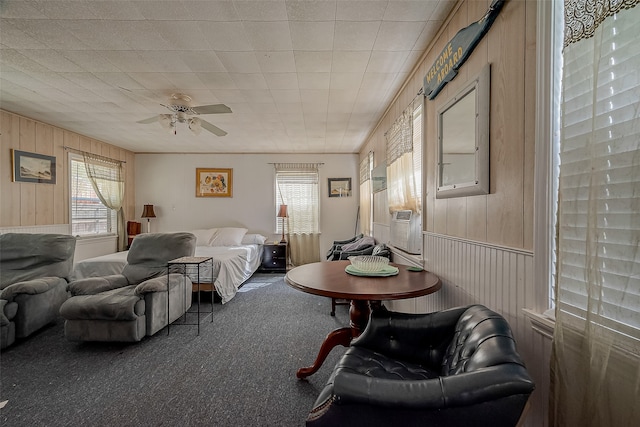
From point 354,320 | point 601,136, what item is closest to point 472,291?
point 354,320

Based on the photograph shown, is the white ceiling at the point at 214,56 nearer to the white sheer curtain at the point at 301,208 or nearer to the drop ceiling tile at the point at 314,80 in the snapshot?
the drop ceiling tile at the point at 314,80

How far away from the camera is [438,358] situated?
4.07ft

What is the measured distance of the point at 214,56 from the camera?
216 centimetres

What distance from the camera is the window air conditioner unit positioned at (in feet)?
7.77

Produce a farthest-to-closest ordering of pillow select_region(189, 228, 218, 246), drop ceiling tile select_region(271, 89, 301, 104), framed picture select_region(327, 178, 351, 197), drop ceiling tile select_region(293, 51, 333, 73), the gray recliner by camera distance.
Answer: framed picture select_region(327, 178, 351, 197) → pillow select_region(189, 228, 218, 246) → drop ceiling tile select_region(271, 89, 301, 104) → the gray recliner → drop ceiling tile select_region(293, 51, 333, 73)

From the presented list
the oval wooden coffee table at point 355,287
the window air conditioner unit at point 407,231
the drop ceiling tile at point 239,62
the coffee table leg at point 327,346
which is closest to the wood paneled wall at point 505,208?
the oval wooden coffee table at point 355,287

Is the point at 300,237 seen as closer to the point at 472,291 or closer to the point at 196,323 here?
the point at 196,323

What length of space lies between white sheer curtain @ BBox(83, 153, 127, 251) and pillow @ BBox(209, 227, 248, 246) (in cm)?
196

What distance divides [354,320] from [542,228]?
1.20m

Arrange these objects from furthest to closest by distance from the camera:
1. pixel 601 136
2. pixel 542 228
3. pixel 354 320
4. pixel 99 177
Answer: pixel 99 177 < pixel 354 320 < pixel 542 228 < pixel 601 136

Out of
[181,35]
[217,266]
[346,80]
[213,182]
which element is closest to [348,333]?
[217,266]

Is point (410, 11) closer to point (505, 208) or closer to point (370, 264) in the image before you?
point (505, 208)

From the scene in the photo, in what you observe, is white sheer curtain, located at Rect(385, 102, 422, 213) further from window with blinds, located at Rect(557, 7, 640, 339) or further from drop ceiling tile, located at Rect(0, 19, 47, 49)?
drop ceiling tile, located at Rect(0, 19, 47, 49)

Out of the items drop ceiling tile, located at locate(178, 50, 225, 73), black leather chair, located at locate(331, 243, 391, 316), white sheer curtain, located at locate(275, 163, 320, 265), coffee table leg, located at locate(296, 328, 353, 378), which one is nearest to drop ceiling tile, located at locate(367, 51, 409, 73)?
drop ceiling tile, located at locate(178, 50, 225, 73)
